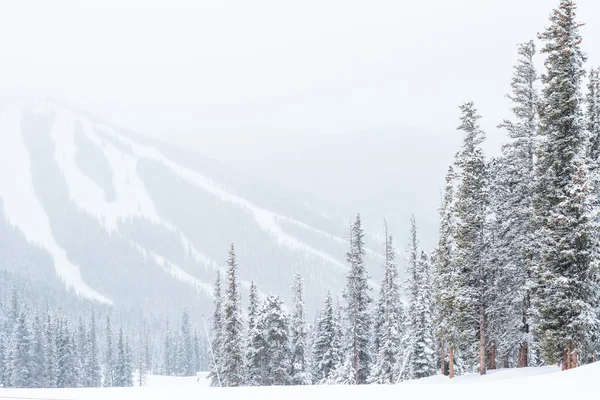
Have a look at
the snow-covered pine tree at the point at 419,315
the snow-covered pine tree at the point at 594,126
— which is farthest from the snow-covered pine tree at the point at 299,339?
the snow-covered pine tree at the point at 594,126

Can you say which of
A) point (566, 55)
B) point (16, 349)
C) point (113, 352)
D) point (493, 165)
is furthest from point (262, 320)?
point (113, 352)

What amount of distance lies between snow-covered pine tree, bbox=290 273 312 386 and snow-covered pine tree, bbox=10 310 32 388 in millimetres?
37850

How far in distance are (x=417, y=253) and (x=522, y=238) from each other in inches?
455

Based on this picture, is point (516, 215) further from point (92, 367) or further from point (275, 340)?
point (92, 367)

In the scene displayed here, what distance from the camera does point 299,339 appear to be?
51.3m

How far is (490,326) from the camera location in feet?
119

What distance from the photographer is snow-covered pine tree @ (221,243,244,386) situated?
45.9m

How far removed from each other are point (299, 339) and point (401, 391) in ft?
96.1

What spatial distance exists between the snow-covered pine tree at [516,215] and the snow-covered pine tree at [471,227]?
159cm

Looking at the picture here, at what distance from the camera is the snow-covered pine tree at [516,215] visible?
3306 cm

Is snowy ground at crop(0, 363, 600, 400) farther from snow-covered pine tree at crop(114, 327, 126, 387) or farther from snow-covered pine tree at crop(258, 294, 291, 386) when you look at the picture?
snow-covered pine tree at crop(114, 327, 126, 387)

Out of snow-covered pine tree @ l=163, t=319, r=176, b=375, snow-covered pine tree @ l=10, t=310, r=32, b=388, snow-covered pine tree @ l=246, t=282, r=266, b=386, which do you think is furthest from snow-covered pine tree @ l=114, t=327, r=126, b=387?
snow-covered pine tree @ l=246, t=282, r=266, b=386

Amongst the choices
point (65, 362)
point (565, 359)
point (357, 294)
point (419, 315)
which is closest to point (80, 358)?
point (65, 362)

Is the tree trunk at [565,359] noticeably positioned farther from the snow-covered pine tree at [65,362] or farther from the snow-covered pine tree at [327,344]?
the snow-covered pine tree at [65,362]
